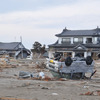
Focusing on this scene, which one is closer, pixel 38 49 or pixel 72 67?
pixel 72 67

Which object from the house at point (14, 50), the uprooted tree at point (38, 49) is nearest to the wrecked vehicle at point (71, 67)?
the house at point (14, 50)

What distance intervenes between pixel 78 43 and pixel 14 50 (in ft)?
68.7

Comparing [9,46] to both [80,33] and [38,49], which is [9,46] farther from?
[80,33]

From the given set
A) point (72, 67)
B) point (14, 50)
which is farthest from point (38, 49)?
point (72, 67)

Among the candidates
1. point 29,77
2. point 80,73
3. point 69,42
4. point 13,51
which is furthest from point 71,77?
point 13,51

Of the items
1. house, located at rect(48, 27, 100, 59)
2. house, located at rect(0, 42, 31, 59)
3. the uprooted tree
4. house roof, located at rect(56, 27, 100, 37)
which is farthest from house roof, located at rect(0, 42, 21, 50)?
house roof, located at rect(56, 27, 100, 37)

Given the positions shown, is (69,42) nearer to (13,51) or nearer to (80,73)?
(13,51)

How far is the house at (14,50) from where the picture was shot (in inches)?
2825

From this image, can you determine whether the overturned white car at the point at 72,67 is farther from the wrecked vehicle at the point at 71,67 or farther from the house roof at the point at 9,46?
the house roof at the point at 9,46

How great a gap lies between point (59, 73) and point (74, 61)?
41.2 inches

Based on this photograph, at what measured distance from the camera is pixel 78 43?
58.3 meters

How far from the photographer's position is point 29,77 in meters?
15.0

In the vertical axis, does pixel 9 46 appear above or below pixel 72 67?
above

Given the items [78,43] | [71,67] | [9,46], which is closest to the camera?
[71,67]
